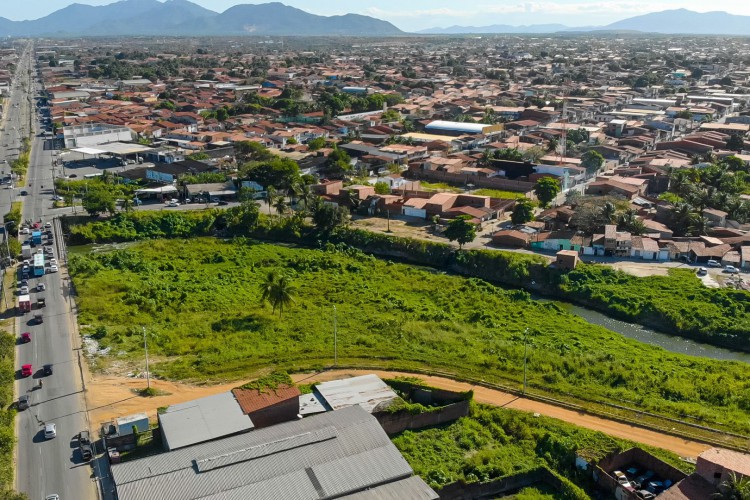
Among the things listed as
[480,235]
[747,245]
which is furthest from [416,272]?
[747,245]

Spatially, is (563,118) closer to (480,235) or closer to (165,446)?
(480,235)

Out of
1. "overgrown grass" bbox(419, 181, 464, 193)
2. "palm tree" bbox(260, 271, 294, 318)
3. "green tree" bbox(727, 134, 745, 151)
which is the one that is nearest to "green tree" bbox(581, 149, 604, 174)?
"overgrown grass" bbox(419, 181, 464, 193)

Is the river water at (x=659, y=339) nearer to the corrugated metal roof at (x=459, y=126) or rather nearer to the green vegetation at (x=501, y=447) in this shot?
the green vegetation at (x=501, y=447)

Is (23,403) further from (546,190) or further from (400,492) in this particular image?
(546,190)

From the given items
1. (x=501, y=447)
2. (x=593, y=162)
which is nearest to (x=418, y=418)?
(x=501, y=447)

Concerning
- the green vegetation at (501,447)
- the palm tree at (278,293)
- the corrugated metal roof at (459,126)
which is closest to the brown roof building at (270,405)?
the green vegetation at (501,447)

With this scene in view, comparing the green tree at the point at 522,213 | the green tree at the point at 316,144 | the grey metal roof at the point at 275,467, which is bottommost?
the grey metal roof at the point at 275,467
